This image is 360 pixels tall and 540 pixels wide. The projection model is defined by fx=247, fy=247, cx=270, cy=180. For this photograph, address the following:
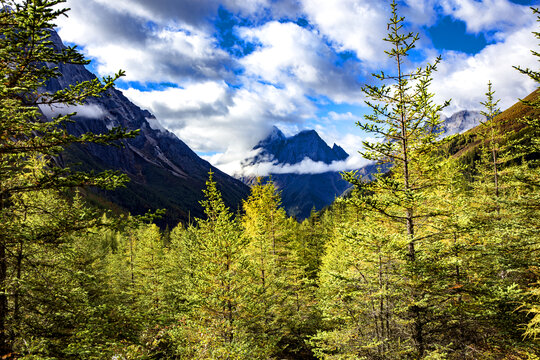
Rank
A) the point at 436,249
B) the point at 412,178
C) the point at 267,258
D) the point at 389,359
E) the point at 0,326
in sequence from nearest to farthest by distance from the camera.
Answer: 1. the point at 0,326
2. the point at 436,249
3. the point at 389,359
4. the point at 412,178
5. the point at 267,258

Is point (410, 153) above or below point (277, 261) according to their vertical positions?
above

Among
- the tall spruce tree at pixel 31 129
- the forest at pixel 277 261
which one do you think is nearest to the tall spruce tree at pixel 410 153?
the forest at pixel 277 261

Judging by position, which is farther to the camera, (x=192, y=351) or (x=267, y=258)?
(x=267, y=258)

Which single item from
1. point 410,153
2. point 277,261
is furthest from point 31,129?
point 277,261

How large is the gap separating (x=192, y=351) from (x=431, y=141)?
42.1 ft

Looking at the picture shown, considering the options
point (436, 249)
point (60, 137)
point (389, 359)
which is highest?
point (60, 137)

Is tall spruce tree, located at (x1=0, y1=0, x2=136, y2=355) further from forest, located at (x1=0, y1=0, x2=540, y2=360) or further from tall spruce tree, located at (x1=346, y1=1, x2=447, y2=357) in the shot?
tall spruce tree, located at (x1=346, y1=1, x2=447, y2=357)

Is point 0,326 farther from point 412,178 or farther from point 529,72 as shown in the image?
point 529,72

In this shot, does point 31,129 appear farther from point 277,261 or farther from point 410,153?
point 277,261

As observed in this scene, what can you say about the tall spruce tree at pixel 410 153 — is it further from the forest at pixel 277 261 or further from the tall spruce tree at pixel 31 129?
the tall spruce tree at pixel 31 129

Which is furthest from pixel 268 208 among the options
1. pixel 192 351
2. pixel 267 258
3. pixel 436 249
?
pixel 436 249

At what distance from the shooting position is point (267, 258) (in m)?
18.4

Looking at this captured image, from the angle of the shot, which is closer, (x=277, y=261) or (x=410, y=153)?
(x=410, y=153)

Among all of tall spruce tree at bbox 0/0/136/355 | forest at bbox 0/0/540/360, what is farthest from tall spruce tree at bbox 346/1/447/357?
tall spruce tree at bbox 0/0/136/355
